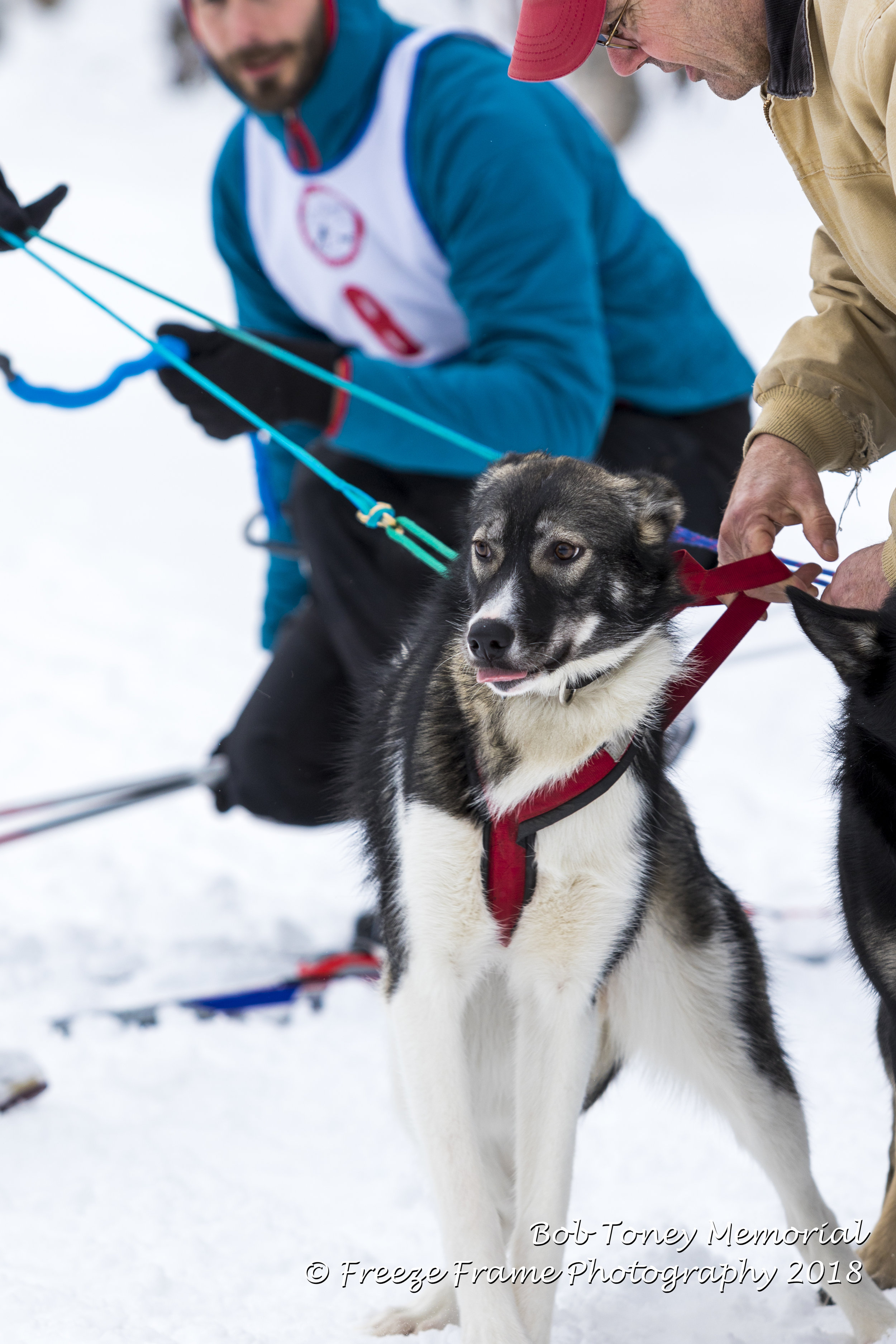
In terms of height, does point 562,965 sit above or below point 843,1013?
above

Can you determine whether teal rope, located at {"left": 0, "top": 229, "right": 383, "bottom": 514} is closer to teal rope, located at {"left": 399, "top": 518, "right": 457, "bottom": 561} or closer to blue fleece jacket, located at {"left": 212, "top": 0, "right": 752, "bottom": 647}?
teal rope, located at {"left": 399, "top": 518, "right": 457, "bottom": 561}

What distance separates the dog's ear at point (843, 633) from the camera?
4.75 ft

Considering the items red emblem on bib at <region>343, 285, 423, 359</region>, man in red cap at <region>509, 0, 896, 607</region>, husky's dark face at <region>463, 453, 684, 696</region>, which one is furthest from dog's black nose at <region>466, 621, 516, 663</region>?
red emblem on bib at <region>343, 285, 423, 359</region>

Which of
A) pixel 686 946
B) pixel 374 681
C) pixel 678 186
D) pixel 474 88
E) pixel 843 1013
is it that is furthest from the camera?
pixel 678 186

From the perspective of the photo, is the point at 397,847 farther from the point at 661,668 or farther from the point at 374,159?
the point at 374,159

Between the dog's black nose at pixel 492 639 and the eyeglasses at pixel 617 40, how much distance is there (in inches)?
29.7

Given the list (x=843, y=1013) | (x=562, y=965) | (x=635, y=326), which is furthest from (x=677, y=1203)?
(x=635, y=326)

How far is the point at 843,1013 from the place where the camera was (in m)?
3.09

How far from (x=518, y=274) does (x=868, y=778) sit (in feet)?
5.19

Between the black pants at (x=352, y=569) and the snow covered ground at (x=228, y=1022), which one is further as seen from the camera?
the black pants at (x=352, y=569)

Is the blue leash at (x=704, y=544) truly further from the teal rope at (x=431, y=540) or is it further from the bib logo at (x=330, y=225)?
the bib logo at (x=330, y=225)

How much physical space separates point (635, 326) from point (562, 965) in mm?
1774

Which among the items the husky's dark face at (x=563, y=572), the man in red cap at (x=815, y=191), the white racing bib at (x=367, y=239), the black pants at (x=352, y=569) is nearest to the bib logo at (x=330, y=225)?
the white racing bib at (x=367, y=239)

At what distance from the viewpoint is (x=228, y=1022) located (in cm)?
301
